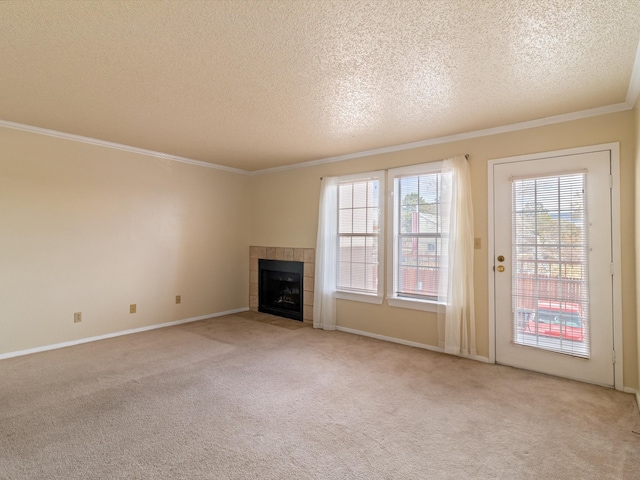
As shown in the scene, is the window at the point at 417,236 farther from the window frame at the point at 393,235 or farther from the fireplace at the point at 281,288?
the fireplace at the point at 281,288

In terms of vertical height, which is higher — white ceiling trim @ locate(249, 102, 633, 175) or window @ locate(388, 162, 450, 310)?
white ceiling trim @ locate(249, 102, 633, 175)

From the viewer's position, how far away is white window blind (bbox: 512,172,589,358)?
10.2ft

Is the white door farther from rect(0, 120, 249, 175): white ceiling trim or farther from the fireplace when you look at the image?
rect(0, 120, 249, 175): white ceiling trim

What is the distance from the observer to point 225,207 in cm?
578

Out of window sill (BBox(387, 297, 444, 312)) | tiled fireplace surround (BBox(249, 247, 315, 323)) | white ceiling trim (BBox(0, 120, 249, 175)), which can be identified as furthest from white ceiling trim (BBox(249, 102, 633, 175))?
window sill (BBox(387, 297, 444, 312))

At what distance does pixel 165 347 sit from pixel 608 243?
185 inches

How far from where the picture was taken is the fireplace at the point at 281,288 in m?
5.43

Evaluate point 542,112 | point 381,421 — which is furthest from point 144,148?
point 542,112

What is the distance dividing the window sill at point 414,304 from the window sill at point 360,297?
0.16 meters

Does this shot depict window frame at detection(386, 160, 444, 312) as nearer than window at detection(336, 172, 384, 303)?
Yes

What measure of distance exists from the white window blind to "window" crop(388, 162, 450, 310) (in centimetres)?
78

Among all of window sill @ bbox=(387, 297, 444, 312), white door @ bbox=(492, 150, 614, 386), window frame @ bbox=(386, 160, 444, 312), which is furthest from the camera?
window frame @ bbox=(386, 160, 444, 312)

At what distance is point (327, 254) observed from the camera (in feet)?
16.1

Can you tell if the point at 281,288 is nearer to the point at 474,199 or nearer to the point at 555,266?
the point at 474,199
